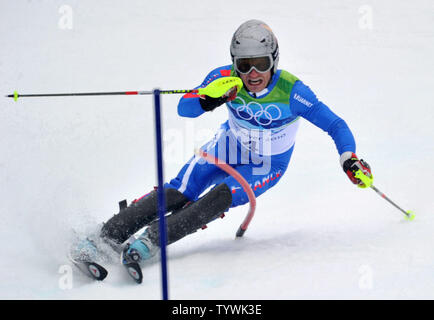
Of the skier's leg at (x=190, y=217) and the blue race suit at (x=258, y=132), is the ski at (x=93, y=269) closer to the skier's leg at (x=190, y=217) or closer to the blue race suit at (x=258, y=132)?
the skier's leg at (x=190, y=217)

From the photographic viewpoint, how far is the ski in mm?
3197

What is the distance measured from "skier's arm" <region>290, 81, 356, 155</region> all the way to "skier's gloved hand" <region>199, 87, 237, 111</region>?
15.7 inches

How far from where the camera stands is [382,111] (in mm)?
6324

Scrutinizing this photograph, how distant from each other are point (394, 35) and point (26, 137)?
187 inches

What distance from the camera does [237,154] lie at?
4.03 metres

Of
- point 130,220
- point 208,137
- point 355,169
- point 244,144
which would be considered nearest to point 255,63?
point 244,144

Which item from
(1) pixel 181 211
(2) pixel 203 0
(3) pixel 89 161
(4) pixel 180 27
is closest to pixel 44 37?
(4) pixel 180 27

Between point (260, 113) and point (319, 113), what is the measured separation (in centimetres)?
35

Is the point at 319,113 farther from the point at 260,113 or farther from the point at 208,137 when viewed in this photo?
the point at 208,137

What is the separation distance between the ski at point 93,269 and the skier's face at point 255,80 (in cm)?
133

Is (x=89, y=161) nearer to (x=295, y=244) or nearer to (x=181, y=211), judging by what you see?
(x=181, y=211)

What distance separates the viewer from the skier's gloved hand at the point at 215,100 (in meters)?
3.46

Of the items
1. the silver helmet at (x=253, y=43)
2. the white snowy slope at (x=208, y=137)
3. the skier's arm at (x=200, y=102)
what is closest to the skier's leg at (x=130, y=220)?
the white snowy slope at (x=208, y=137)

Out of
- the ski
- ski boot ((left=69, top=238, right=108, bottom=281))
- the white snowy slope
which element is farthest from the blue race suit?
the ski
